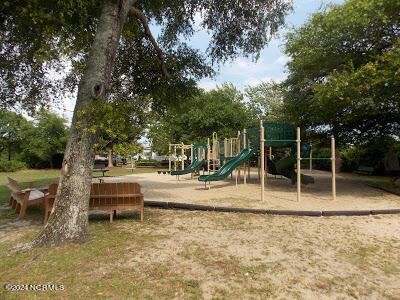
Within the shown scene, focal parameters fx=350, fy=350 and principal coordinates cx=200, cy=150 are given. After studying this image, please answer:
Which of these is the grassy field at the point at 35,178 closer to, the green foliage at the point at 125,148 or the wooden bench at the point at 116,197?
the wooden bench at the point at 116,197

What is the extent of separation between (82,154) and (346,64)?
10195mm

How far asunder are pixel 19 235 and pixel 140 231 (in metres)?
2.32

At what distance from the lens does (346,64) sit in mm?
12562

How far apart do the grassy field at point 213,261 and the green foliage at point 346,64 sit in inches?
194

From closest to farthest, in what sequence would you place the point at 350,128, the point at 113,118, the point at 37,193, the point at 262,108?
the point at 113,118
the point at 37,193
the point at 350,128
the point at 262,108

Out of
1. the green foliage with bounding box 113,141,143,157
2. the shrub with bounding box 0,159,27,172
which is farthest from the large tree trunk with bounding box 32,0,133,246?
the shrub with bounding box 0,159,27,172

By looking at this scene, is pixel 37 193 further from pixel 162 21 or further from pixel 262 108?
pixel 262 108

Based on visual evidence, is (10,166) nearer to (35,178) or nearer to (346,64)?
(35,178)

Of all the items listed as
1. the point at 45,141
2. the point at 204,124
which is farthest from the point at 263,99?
the point at 45,141

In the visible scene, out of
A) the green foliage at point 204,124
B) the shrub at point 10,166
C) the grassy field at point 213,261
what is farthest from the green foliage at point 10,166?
the grassy field at point 213,261

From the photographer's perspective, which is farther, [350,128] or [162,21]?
[350,128]

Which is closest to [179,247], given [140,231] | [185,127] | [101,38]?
[140,231]

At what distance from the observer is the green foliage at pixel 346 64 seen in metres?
10.8

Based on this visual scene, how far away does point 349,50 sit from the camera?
12.8 meters
